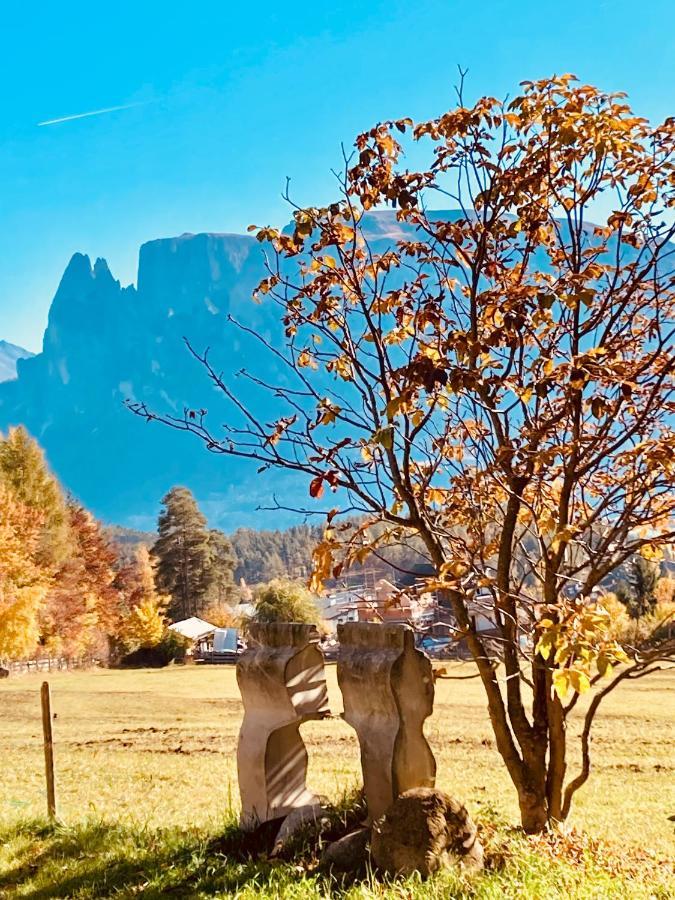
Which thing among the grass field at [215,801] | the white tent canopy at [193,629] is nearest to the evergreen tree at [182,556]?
the white tent canopy at [193,629]

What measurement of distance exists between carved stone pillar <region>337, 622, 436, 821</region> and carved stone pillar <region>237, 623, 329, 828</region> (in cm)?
69

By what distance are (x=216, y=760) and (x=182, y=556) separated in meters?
46.9

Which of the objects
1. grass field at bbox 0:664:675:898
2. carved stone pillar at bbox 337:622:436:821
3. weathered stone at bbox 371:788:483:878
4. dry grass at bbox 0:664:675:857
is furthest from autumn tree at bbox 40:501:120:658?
weathered stone at bbox 371:788:483:878

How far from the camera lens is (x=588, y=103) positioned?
4.86m

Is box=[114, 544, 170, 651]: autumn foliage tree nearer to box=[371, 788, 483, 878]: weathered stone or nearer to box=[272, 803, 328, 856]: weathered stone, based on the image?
box=[272, 803, 328, 856]: weathered stone

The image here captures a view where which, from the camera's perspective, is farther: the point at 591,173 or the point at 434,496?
the point at 434,496

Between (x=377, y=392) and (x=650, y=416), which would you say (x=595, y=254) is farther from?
(x=377, y=392)

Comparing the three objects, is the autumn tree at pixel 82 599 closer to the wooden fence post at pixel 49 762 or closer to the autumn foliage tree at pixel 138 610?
the autumn foliage tree at pixel 138 610

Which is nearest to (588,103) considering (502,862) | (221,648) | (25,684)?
(502,862)

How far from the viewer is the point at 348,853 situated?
5.04 m

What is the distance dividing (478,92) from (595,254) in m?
1.29

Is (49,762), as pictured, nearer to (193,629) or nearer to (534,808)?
(534,808)

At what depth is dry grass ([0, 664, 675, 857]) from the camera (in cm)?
819

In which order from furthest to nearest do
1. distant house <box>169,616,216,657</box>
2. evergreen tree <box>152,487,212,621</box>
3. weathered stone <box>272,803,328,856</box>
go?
1. evergreen tree <box>152,487,212,621</box>
2. distant house <box>169,616,216,657</box>
3. weathered stone <box>272,803,328,856</box>
